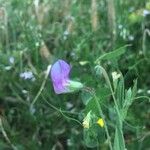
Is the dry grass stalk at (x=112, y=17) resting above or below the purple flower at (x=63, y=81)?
below

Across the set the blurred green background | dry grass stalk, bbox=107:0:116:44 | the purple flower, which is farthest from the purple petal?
dry grass stalk, bbox=107:0:116:44

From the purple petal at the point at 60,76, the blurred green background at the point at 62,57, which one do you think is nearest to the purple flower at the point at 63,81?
the purple petal at the point at 60,76

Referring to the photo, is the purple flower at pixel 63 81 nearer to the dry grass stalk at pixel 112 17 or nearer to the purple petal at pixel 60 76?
the purple petal at pixel 60 76

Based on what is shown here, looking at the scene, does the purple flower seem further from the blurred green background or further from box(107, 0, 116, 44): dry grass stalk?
box(107, 0, 116, 44): dry grass stalk

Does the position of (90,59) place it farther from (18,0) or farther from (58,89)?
(58,89)

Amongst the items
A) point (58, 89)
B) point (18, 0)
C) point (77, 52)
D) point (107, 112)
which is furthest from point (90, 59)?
point (58, 89)

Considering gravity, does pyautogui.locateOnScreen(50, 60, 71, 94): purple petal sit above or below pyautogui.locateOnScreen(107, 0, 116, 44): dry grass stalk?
above

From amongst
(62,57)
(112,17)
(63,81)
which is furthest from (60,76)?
(112,17)

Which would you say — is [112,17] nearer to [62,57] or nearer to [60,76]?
[62,57]
